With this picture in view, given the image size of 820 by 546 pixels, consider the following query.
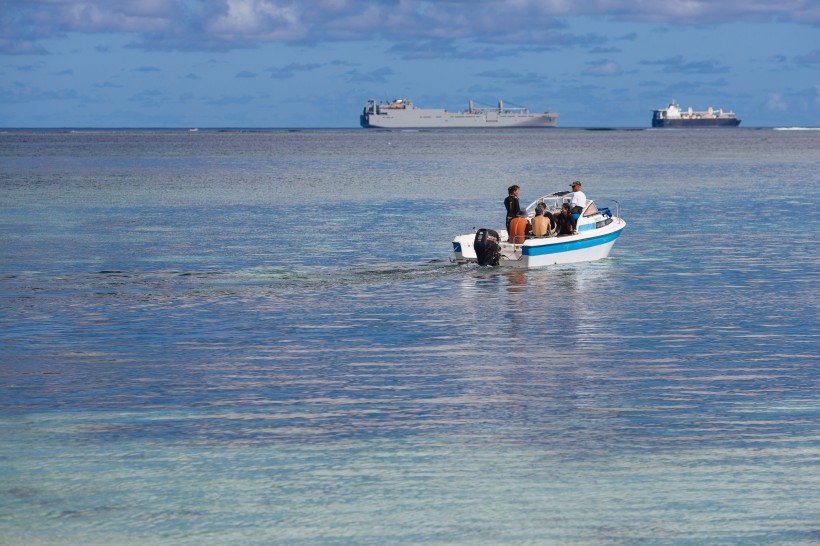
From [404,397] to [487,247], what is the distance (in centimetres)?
1463

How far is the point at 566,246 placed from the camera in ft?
101

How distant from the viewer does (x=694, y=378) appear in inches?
643

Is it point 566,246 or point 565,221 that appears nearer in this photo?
point 566,246

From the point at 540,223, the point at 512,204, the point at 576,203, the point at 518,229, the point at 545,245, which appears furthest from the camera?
the point at 576,203

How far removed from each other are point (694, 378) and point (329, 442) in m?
5.75

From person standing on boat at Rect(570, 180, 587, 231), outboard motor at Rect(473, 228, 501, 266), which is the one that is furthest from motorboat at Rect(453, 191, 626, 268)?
person standing on boat at Rect(570, 180, 587, 231)

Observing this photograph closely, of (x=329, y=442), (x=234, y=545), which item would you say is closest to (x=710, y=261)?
(x=329, y=442)

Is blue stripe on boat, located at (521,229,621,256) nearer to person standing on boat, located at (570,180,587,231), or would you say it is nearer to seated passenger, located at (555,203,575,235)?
seated passenger, located at (555,203,575,235)

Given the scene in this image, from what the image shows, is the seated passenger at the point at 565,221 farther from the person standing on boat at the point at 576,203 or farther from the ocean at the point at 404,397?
the ocean at the point at 404,397

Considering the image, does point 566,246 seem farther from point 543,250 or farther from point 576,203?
point 576,203

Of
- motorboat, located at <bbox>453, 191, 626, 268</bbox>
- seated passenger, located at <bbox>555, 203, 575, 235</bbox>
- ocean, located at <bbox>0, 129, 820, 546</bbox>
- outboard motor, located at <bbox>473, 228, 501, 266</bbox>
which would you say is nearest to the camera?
ocean, located at <bbox>0, 129, 820, 546</bbox>

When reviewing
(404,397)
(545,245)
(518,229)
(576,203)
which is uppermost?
(576,203)

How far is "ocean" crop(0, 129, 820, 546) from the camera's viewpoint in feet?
35.2

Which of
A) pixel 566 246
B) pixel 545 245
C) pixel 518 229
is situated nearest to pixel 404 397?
pixel 545 245
